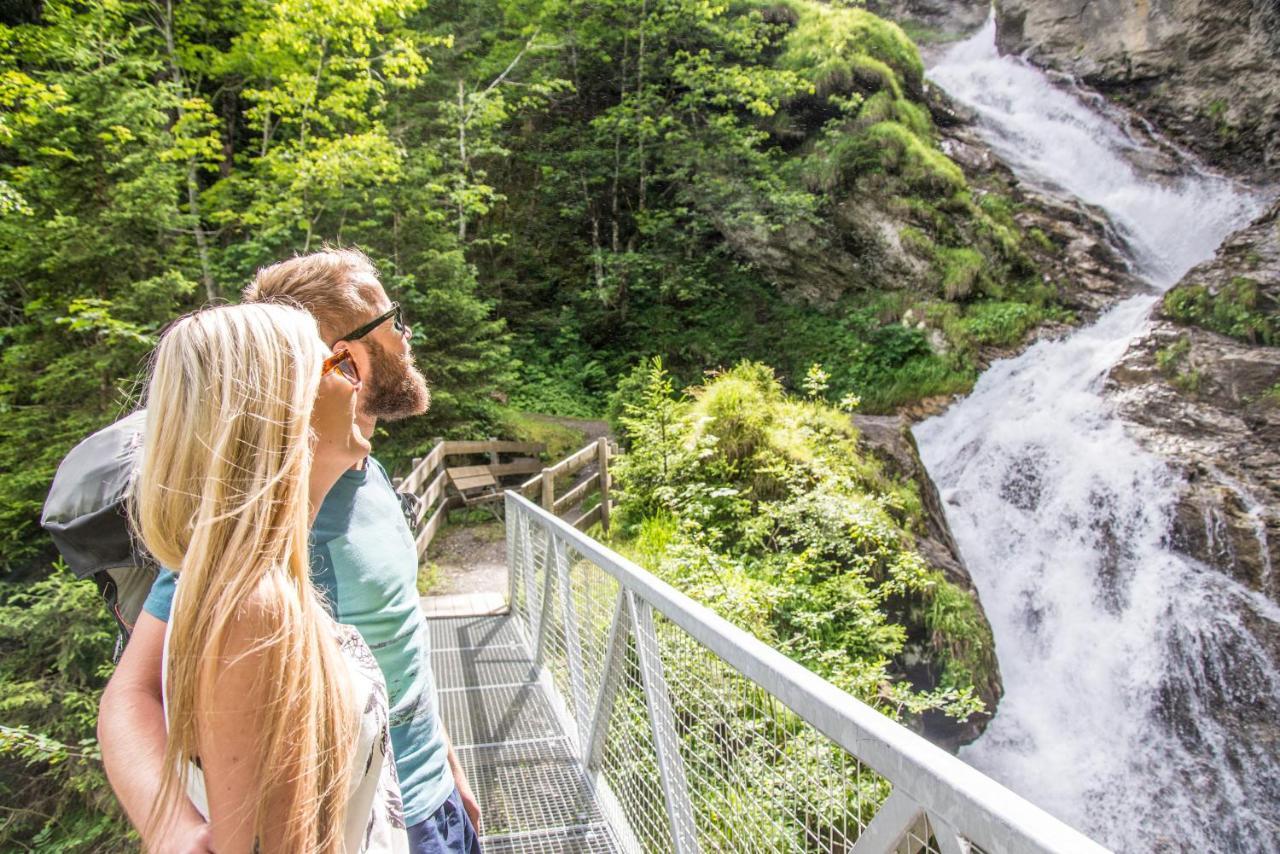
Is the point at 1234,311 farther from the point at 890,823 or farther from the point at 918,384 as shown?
the point at 890,823

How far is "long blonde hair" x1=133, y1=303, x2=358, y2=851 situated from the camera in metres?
0.84

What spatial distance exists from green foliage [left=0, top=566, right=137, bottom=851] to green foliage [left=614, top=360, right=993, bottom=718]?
4.72 m

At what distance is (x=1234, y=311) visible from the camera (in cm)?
1198

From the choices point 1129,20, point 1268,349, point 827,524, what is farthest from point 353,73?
point 1129,20

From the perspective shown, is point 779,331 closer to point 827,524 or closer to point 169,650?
point 827,524

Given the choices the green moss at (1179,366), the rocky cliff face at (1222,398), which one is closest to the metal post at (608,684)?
the rocky cliff face at (1222,398)

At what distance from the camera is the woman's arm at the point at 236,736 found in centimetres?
81

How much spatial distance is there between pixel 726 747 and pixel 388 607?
83 centimetres

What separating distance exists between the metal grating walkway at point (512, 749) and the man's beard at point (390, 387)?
1.94 meters

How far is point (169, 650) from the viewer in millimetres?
845

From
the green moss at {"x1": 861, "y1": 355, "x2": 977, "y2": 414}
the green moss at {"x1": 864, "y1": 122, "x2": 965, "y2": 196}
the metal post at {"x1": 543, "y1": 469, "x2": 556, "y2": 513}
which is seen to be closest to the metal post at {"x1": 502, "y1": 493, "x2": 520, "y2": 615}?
the metal post at {"x1": 543, "y1": 469, "x2": 556, "y2": 513}

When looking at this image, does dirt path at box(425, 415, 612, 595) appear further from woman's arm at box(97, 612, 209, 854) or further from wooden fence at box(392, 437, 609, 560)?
woman's arm at box(97, 612, 209, 854)

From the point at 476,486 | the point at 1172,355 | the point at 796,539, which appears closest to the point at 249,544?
the point at 796,539

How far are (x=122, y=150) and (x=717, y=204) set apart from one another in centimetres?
1120
